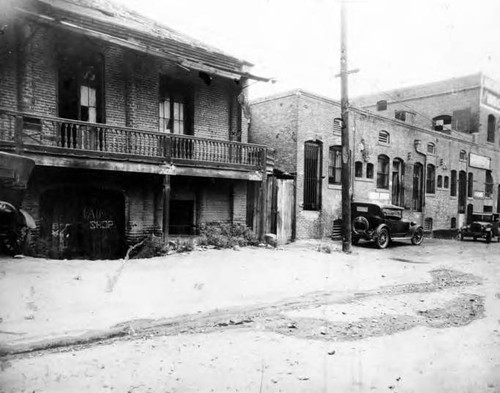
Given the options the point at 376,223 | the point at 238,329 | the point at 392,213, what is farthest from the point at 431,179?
the point at 238,329

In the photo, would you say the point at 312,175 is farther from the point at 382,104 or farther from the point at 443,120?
the point at 443,120

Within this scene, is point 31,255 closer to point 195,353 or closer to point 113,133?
point 113,133

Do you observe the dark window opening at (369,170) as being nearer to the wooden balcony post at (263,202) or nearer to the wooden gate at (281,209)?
the wooden gate at (281,209)

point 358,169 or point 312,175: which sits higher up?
point 358,169

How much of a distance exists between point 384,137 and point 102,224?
53.0 ft

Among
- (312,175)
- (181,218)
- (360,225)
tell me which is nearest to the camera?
(181,218)

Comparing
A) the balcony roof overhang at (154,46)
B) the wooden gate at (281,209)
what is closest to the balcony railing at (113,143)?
the wooden gate at (281,209)

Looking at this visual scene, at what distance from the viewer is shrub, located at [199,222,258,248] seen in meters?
12.4

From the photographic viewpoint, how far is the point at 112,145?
11266 millimetres

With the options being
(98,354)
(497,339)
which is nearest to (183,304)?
(98,354)

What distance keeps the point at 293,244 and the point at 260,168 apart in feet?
12.0

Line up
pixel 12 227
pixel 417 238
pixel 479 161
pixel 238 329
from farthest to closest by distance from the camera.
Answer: pixel 479 161, pixel 417 238, pixel 12 227, pixel 238 329

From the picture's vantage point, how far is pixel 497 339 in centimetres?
543

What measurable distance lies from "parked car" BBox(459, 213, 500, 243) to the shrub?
13549mm
